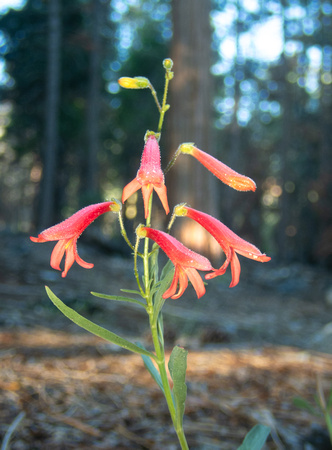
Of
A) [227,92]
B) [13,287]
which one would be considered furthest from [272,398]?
[227,92]

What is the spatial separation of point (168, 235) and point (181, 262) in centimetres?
9

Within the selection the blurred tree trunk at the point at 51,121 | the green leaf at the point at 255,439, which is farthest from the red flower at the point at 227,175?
the blurred tree trunk at the point at 51,121

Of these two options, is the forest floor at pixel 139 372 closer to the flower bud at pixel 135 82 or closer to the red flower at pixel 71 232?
the red flower at pixel 71 232

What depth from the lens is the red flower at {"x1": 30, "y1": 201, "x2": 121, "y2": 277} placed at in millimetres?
1180

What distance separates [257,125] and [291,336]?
2341 centimetres

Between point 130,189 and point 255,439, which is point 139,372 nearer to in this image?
point 255,439

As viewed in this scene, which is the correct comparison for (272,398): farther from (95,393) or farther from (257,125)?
(257,125)

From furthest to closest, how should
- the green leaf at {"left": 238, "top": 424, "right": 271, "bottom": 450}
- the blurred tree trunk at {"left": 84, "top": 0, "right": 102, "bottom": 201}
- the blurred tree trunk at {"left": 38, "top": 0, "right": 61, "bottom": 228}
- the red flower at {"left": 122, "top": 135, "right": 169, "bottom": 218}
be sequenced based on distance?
the blurred tree trunk at {"left": 84, "top": 0, "right": 102, "bottom": 201} < the blurred tree trunk at {"left": 38, "top": 0, "right": 61, "bottom": 228} < the green leaf at {"left": 238, "top": 424, "right": 271, "bottom": 450} < the red flower at {"left": 122, "top": 135, "right": 169, "bottom": 218}

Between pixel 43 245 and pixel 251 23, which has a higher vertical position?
pixel 251 23

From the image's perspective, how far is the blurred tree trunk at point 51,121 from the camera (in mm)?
12153

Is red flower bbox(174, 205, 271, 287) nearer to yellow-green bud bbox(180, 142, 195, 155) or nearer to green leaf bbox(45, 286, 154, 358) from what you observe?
yellow-green bud bbox(180, 142, 195, 155)

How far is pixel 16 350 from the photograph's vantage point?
8.73ft

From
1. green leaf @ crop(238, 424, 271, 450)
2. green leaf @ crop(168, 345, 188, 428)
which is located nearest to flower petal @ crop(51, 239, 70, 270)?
green leaf @ crop(168, 345, 188, 428)

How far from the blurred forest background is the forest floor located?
247 cm
